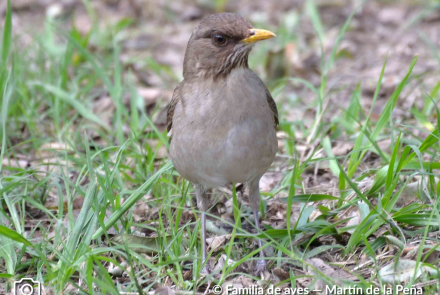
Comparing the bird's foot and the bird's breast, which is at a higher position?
the bird's breast

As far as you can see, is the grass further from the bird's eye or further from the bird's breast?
the bird's eye

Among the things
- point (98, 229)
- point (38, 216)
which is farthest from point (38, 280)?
point (38, 216)

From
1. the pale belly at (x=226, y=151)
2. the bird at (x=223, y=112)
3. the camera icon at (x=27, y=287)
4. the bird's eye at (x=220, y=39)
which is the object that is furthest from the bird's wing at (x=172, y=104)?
the camera icon at (x=27, y=287)

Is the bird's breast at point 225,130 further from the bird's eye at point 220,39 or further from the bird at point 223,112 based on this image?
the bird's eye at point 220,39

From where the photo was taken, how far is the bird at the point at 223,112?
4742 millimetres

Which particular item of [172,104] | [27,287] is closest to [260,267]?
[172,104]

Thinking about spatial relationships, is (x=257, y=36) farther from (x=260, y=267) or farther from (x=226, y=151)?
(x=260, y=267)

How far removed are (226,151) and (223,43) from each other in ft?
2.86

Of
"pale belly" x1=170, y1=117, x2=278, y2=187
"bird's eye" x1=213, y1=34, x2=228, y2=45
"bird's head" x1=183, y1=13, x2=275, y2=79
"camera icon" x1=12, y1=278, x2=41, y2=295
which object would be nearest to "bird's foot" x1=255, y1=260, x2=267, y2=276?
"pale belly" x1=170, y1=117, x2=278, y2=187

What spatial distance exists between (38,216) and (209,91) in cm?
227

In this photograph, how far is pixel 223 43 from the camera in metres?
4.83

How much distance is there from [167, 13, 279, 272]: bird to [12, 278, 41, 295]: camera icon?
1283 millimetres

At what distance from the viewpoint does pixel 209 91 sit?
4816 mm

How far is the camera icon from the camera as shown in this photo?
4.43 m
